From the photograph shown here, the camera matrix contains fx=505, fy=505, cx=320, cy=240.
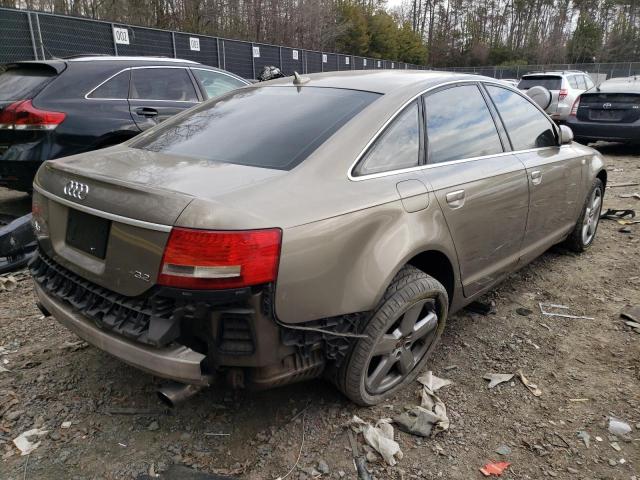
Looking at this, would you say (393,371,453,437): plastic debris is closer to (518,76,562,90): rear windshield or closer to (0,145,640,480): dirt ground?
(0,145,640,480): dirt ground

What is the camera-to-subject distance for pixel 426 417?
2.42 m

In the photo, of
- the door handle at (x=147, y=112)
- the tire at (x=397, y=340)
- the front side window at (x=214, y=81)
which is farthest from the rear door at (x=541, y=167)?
the front side window at (x=214, y=81)

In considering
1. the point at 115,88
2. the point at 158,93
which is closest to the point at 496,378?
the point at 115,88

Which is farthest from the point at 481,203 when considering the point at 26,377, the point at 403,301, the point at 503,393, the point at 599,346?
the point at 26,377

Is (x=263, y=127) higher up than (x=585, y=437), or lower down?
higher up

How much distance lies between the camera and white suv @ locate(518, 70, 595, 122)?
1261 centimetres

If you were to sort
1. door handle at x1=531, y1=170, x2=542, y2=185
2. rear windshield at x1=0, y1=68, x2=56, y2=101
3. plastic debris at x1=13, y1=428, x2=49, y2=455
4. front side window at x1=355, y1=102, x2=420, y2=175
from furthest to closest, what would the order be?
rear windshield at x1=0, y1=68, x2=56, y2=101 < door handle at x1=531, y1=170, x2=542, y2=185 < front side window at x1=355, y1=102, x2=420, y2=175 < plastic debris at x1=13, y1=428, x2=49, y2=455

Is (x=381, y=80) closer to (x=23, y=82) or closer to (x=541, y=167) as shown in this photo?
(x=541, y=167)

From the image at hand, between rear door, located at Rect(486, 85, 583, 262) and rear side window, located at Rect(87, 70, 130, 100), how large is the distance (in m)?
3.89

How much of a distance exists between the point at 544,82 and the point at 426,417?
13201 millimetres

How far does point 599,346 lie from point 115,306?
2.82 meters

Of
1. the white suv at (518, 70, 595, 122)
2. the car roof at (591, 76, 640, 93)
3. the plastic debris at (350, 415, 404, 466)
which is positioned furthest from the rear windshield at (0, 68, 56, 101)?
A: the white suv at (518, 70, 595, 122)

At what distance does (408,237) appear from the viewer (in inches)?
92.0

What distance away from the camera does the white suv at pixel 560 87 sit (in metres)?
12.6
